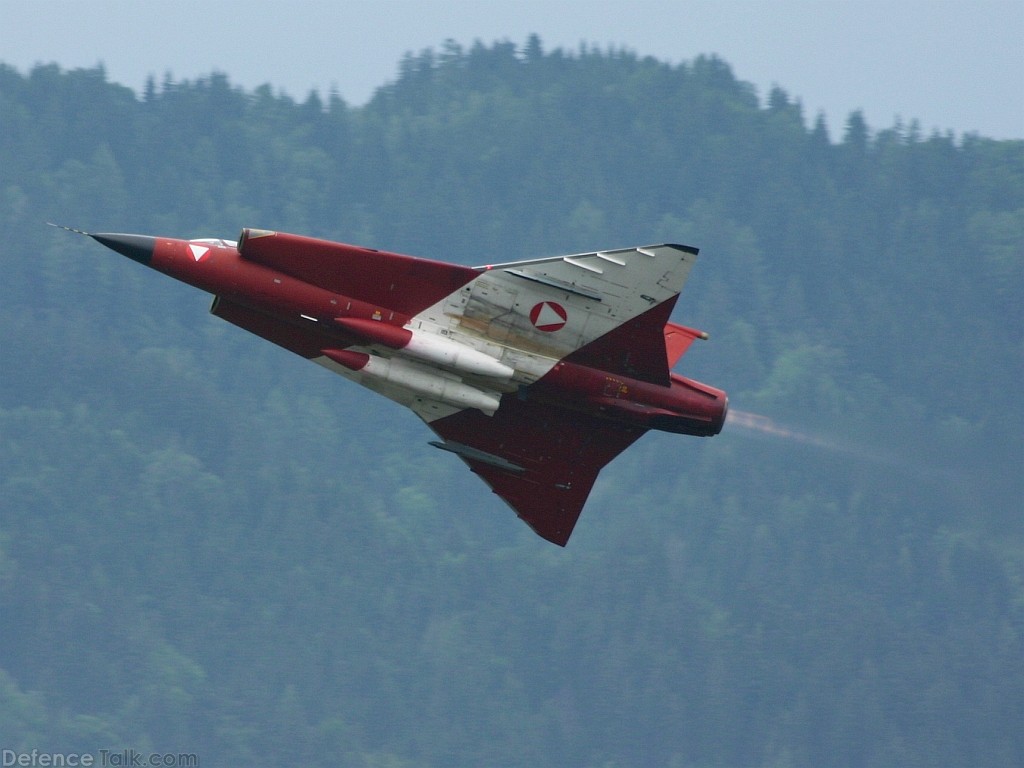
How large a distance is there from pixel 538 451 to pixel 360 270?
567cm

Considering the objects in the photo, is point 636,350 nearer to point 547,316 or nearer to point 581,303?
point 581,303

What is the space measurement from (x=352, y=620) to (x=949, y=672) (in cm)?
4392

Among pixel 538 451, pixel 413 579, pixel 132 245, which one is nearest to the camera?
pixel 132 245

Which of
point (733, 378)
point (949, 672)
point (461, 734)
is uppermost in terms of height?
point (733, 378)

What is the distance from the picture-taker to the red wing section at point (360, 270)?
103 feet

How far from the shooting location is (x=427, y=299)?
31859mm

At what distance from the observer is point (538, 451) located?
114ft

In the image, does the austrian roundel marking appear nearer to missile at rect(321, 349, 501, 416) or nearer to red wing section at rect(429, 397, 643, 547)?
missile at rect(321, 349, 501, 416)

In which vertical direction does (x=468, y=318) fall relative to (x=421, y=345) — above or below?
above

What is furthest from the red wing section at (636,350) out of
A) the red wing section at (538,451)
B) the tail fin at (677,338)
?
the red wing section at (538,451)

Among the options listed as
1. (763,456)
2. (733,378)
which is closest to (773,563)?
(763,456)

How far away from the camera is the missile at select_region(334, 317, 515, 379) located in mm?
31438

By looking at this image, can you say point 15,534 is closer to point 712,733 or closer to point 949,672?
point 712,733

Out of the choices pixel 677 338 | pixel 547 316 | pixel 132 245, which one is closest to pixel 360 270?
pixel 547 316
